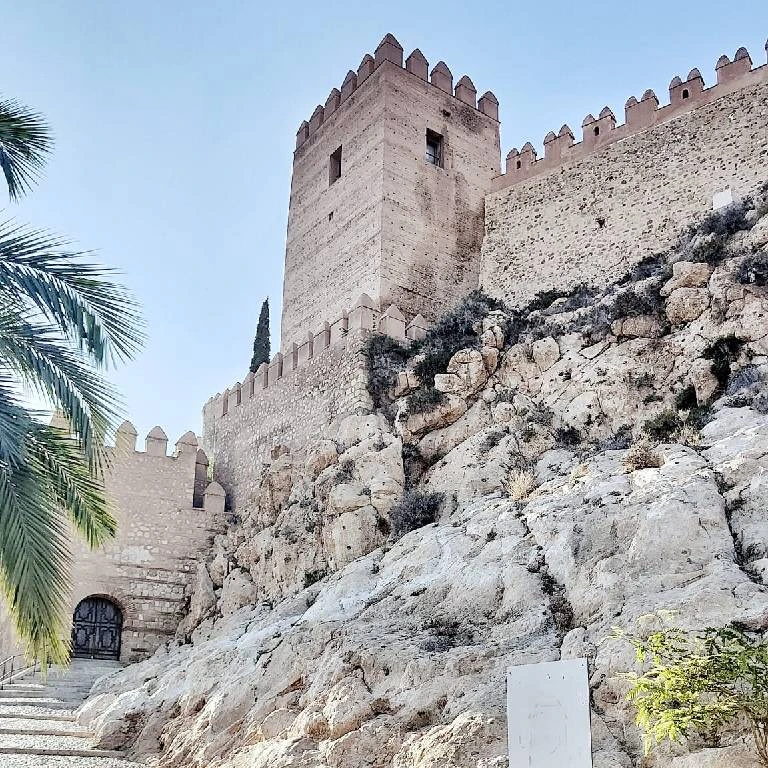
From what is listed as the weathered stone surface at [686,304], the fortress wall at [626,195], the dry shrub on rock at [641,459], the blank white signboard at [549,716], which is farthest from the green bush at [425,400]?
the blank white signboard at [549,716]

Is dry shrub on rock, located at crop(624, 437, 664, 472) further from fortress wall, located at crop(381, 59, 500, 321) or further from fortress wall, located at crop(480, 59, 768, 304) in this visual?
fortress wall, located at crop(381, 59, 500, 321)

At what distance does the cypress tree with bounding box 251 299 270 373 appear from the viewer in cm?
2614

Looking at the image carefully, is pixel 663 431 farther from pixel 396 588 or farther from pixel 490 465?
pixel 396 588

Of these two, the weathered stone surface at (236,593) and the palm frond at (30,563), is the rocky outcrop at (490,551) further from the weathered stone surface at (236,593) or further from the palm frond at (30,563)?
the palm frond at (30,563)

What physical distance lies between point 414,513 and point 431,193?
8.77 metres

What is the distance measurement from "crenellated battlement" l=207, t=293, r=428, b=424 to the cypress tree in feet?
19.9

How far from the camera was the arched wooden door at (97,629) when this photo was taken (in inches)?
694

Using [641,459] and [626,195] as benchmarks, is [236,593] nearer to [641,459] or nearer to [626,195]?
[641,459]

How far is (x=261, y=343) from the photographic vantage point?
26.8m

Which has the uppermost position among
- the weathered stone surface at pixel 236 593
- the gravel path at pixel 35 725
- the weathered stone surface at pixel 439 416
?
the weathered stone surface at pixel 439 416

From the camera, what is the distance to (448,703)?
25.8ft

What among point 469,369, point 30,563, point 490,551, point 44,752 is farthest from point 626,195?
point 30,563

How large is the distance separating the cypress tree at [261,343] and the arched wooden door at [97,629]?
921cm

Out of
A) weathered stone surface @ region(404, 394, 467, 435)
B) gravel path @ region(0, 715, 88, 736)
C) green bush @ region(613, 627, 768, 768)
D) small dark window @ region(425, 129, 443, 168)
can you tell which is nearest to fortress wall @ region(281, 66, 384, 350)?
small dark window @ region(425, 129, 443, 168)
